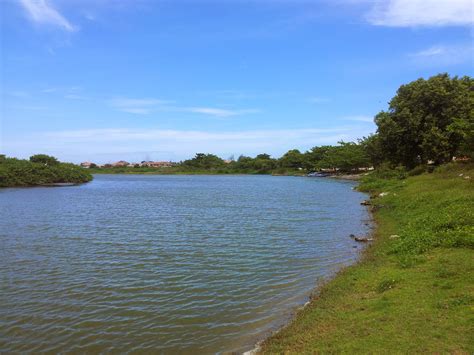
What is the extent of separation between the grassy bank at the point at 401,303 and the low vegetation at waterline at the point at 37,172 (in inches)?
3324

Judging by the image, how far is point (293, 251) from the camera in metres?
15.9

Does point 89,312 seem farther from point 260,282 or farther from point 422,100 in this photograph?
point 422,100

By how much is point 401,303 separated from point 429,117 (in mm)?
37794

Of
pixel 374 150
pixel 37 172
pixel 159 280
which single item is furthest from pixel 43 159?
pixel 159 280

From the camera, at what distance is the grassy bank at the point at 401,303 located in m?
6.13

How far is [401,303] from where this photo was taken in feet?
Result: 25.3

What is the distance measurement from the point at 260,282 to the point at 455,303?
20.0 ft

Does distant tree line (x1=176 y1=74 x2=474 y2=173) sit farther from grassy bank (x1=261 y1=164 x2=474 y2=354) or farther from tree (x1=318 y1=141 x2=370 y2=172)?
tree (x1=318 y1=141 x2=370 y2=172)

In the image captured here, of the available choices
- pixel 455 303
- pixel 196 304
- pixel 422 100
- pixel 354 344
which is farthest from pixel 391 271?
pixel 422 100

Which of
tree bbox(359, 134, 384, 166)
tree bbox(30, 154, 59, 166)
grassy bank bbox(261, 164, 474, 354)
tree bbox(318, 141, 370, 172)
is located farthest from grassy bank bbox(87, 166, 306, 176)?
grassy bank bbox(261, 164, 474, 354)

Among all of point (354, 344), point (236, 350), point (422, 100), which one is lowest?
point (236, 350)

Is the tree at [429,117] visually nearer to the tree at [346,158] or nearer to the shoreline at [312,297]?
the shoreline at [312,297]

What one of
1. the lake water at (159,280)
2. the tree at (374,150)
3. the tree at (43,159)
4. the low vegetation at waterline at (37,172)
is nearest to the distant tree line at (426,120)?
the tree at (374,150)

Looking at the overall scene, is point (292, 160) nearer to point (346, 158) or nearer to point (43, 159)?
point (346, 158)
